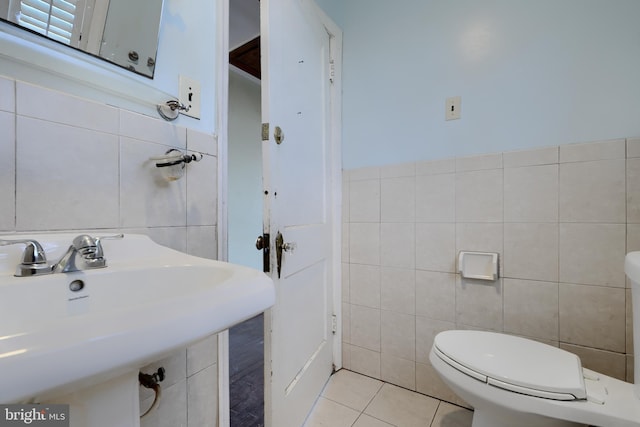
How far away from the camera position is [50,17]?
Result: 2.05ft

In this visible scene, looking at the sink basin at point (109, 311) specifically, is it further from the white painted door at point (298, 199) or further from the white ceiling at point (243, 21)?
the white ceiling at point (243, 21)

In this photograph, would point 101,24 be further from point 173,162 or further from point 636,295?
point 636,295

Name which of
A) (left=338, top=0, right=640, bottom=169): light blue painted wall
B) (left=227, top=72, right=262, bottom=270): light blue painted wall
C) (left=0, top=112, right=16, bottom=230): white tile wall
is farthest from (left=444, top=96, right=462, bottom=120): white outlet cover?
(left=227, top=72, right=262, bottom=270): light blue painted wall

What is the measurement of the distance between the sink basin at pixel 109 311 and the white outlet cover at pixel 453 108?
127 centimetres

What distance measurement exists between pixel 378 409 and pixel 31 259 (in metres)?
1.41

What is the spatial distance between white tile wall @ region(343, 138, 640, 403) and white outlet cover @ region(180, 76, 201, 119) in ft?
3.10

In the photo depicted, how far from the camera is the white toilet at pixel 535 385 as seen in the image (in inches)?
27.8

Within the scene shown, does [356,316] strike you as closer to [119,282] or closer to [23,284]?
[119,282]

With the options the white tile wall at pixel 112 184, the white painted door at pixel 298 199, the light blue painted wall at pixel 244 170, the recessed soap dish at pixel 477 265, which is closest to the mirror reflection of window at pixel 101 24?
the white tile wall at pixel 112 184

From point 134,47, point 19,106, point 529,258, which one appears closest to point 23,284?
point 19,106

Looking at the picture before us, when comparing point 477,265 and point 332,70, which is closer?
point 477,265

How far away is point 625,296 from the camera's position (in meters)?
1.01

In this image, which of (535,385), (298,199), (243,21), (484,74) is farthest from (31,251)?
(243,21)

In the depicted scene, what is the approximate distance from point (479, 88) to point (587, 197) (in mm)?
644
